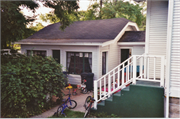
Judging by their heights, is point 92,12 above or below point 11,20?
above

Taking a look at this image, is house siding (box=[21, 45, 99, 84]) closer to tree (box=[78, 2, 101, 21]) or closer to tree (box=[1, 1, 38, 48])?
tree (box=[1, 1, 38, 48])

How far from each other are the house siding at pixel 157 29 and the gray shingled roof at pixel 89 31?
414cm

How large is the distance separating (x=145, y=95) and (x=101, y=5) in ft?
71.1

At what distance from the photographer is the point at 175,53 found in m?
5.09

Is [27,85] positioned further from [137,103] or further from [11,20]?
[137,103]

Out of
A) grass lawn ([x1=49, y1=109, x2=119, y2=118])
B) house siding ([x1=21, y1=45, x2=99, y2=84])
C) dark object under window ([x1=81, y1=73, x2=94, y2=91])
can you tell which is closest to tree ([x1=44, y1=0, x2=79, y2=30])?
house siding ([x1=21, y1=45, x2=99, y2=84])

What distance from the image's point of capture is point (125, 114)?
5.81 m

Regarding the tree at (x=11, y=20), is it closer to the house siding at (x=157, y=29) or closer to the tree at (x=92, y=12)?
the house siding at (x=157, y=29)

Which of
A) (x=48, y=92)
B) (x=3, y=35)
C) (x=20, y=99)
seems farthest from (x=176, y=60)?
(x=3, y=35)

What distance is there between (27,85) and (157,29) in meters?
5.18

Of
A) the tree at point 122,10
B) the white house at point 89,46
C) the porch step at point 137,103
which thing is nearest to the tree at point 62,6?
the white house at point 89,46

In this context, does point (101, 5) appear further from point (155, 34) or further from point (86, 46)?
point (155, 34)

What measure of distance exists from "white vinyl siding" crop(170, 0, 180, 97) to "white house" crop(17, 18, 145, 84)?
15.4 ft

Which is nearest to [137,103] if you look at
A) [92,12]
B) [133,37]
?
[133,37]
